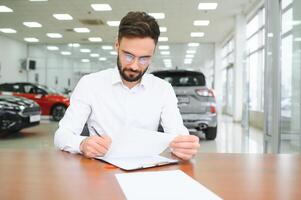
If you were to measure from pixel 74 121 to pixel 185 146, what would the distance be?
0.55 metres

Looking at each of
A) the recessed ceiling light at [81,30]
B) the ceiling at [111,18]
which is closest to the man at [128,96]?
the ceiling at [111,18]

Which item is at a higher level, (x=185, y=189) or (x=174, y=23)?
(x=174, y=23)

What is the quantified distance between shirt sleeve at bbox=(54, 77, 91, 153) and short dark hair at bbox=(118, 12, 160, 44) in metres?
0.36

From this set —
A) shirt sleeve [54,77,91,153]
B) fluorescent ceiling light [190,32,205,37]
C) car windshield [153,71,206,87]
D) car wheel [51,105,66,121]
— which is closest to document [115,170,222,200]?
shirt sleeve [54,77,91,153]

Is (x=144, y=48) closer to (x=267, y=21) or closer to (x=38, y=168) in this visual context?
(x=38, y=168)

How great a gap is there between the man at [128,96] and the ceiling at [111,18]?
667 centimetres

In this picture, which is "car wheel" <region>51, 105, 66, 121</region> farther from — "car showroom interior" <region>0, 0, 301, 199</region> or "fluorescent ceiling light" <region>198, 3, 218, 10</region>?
"fluorescent ceiling light" <region>198, 3, 218, 10</region>

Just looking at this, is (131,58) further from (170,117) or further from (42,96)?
(42,96)

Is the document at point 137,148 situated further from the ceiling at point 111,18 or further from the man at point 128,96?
the ceiling at point 111,18

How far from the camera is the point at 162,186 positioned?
30.9 inches

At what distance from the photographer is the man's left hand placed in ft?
3.58

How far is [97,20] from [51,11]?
57.7 inches

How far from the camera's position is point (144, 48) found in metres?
1.25

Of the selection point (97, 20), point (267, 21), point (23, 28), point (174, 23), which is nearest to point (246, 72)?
point (174, 23)
